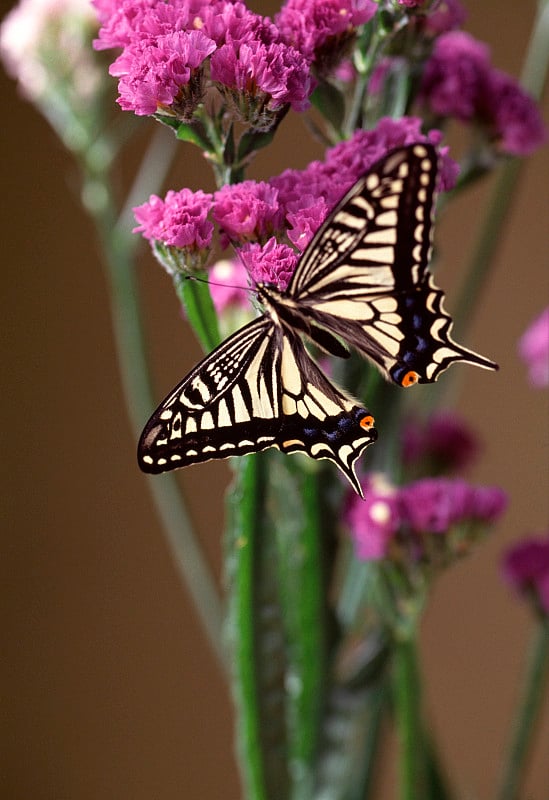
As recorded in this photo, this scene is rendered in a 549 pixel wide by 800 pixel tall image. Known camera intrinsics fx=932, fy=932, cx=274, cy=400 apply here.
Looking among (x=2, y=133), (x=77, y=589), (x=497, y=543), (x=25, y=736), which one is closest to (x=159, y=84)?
(x=2, y=133)

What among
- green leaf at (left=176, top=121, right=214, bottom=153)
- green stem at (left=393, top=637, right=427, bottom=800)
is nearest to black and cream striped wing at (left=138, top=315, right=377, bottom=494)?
green leaf at (left=176, top=121, right=214, bottom=153)

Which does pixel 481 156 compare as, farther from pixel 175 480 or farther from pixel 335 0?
pixel 175 480

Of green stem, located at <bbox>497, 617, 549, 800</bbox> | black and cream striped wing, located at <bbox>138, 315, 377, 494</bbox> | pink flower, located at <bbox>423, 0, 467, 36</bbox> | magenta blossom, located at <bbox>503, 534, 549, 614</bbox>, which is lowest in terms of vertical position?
green stem, located at <bbox>497, 617, 549, 800</bbox>

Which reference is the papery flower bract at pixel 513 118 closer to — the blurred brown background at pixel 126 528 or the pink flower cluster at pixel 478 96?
the pink flower cluster at pixel 478 96

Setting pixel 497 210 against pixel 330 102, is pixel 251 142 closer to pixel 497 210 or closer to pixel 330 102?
pixel 330 102

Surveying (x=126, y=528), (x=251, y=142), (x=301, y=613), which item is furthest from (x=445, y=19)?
(x=126, y=528)

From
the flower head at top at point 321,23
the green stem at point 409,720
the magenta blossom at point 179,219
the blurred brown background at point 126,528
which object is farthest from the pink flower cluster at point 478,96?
the blurred brown background at point 126,528

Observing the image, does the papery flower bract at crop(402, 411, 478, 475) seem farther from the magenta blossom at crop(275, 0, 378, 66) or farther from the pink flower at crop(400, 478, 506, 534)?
the magenta blossom at crop(275, 0, 378, 66)
